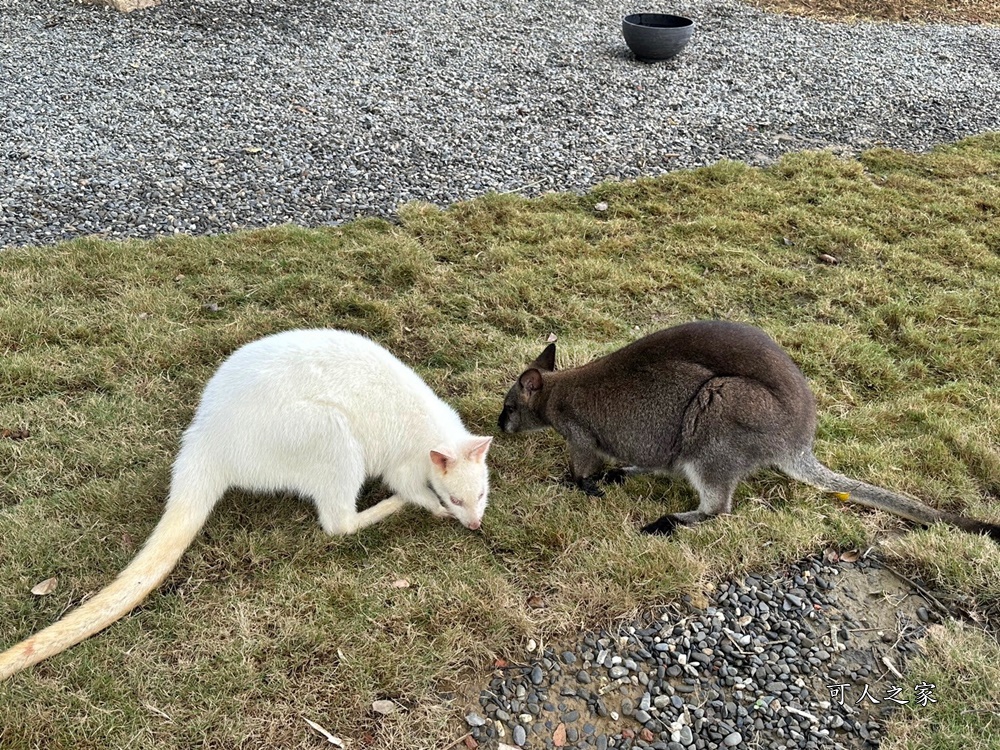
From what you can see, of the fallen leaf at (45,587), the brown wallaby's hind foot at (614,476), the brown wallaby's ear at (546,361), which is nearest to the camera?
the fallen leaf at (45,587)

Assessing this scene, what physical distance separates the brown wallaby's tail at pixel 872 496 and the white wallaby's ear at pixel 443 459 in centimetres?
159

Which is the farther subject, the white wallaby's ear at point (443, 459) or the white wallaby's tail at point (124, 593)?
the white wallaby's ear at point (443, 459)

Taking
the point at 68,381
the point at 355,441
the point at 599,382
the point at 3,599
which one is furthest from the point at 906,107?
the point at 3,599

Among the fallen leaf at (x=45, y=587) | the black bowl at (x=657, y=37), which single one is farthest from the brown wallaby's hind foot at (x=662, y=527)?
the black bowl at (x=657, y=37)

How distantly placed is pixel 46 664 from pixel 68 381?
6.93 ft

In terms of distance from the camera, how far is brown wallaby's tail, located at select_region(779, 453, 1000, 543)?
3.40 metres

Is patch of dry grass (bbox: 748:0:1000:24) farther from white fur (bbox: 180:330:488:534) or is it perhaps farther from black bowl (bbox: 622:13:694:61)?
white fur (bbox: 180:330:488:534)

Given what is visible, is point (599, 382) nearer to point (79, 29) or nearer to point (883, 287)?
point (883, 287)

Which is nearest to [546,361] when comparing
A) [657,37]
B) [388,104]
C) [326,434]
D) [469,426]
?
[469,426]

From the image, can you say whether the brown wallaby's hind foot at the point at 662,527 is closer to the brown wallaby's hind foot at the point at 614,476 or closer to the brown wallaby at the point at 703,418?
the brown wallaby at the point at 703,418

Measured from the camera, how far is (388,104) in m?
8.59

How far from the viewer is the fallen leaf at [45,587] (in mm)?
3107

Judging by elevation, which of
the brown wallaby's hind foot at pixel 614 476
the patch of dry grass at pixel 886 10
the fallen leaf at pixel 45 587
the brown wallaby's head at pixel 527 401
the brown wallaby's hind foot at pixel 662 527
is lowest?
the fallen leaf at pixel 45 587

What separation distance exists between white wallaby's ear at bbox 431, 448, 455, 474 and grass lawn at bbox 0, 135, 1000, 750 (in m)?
0.35
